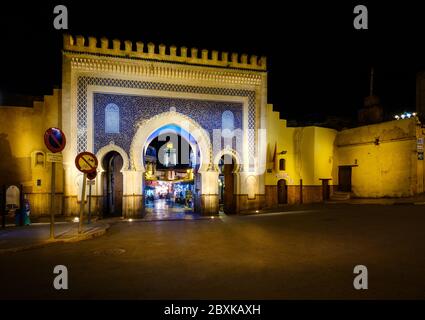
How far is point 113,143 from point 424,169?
17.2 metres

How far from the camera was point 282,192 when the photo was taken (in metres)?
19.5

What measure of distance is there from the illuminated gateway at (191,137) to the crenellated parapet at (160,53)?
2.1 inches

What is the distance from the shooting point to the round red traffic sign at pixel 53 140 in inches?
315

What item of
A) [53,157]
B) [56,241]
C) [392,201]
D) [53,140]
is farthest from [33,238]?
[392,201]

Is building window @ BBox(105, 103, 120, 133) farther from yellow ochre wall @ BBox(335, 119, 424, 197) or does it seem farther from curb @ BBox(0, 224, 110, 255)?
yellow ochre wall @ BBox(335, 119, 424, 197)

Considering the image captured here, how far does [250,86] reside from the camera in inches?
700

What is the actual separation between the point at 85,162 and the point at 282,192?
521 inches

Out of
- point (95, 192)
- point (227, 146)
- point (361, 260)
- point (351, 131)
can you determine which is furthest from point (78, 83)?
point (351, 131)

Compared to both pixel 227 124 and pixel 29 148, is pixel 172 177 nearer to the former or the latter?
pixel 227 124

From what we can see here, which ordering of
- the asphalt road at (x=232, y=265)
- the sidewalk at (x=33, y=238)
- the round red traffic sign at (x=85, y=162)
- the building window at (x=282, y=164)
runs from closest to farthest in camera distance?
the asphalt road at (x=232, y=265), the sidewalk at (x=33, y=238), the round red traffic sign at (x=85, y=162), the building window at (x=282, y=164)

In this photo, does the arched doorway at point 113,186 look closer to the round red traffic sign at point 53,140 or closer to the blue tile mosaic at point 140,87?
the blue tile mosaic at point 140,87

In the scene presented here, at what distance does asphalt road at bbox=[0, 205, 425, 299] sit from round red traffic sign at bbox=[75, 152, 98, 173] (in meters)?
2.15

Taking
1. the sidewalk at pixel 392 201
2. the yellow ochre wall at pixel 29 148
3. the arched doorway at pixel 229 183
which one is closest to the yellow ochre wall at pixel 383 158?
the sidewalk at pixel 392 201
